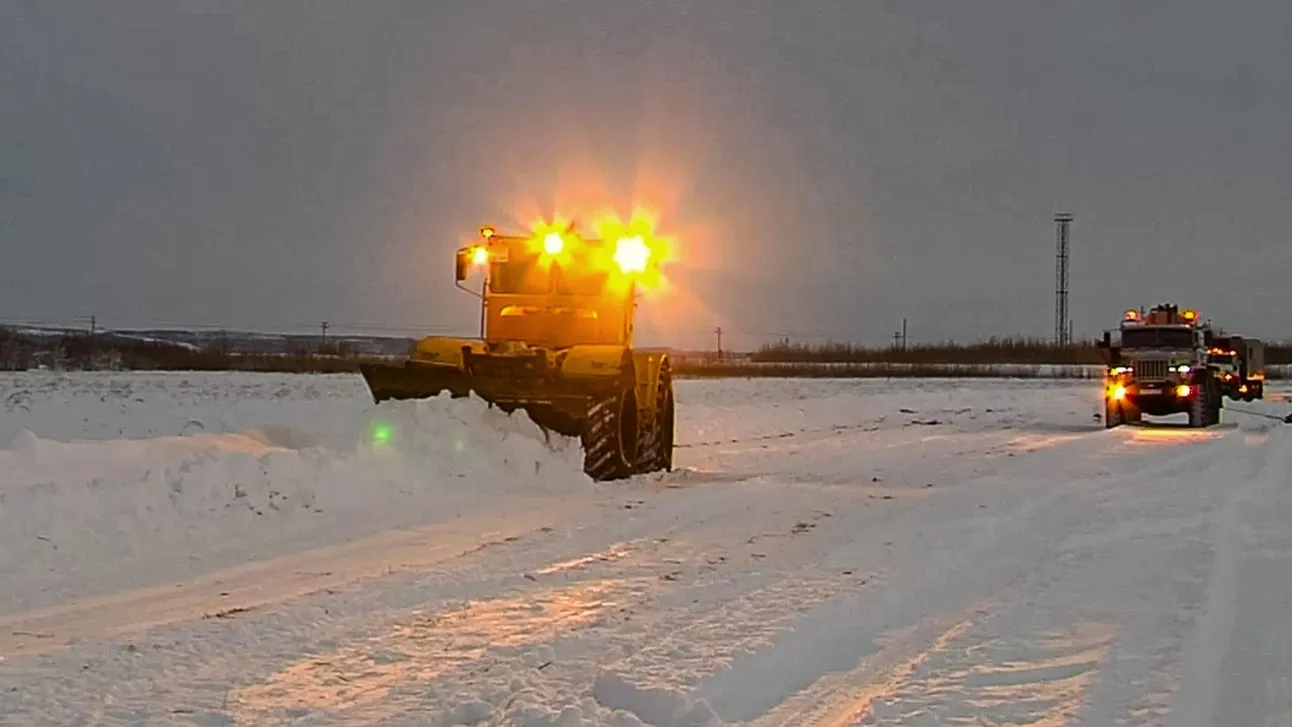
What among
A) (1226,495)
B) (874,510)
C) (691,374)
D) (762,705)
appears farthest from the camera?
(691,374)

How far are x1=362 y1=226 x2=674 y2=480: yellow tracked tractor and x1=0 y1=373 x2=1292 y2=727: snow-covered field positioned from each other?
1.46 feet

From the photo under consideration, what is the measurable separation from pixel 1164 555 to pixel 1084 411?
1048 inches

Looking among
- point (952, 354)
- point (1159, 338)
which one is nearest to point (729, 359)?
point (952, 354)

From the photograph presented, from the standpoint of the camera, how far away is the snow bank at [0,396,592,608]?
8078 mm

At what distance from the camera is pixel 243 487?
10000mm

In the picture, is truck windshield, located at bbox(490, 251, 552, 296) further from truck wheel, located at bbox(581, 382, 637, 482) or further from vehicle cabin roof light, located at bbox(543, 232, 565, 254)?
truck wheel, located at bbox(581, 382, 637, 482)

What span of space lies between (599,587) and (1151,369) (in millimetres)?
22506

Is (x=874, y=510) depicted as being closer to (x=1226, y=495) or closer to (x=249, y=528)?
(x=1226, y=495)

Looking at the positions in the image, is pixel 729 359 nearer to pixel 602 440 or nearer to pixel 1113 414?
pixel 1113 414

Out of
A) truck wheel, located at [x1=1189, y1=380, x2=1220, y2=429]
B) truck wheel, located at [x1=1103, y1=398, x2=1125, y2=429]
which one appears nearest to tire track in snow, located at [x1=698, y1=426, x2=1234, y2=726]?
truck wheel, located at [x1=1103, y1=398, x2=1125, y2=429]

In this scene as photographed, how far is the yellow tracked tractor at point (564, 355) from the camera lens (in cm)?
1325

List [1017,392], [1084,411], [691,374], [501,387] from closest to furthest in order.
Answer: [501,387] → [1084,411] → [1017,392] → [691,374]

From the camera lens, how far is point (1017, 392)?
135 feet

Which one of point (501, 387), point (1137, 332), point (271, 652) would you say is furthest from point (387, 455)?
point (1137, 332)
